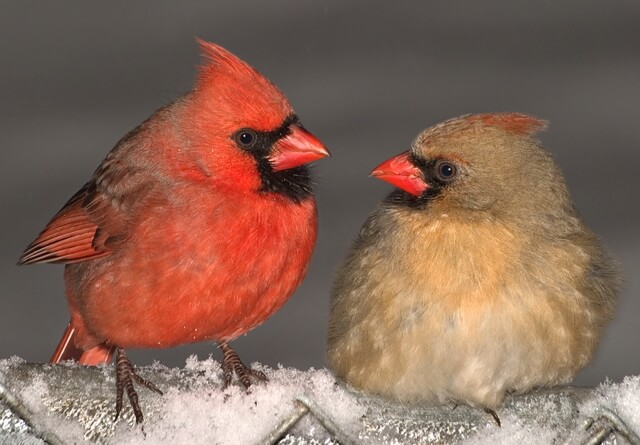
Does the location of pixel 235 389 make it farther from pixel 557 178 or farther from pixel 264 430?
pixel 557 178

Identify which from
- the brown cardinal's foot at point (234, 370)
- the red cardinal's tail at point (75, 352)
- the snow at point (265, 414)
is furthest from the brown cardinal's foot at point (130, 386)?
the red cardinal's tail at point (75, 352)

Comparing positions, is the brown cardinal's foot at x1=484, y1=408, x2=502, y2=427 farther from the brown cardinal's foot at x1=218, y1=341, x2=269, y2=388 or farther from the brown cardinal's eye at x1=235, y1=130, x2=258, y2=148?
the brown cardinal's eye at x1=235, y1=130, x2=258, y2=148

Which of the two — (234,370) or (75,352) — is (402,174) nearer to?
(234,370)

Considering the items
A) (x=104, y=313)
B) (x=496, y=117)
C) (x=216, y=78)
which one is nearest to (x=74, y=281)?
(x=104, y=313)

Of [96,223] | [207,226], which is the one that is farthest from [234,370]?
[96,223]

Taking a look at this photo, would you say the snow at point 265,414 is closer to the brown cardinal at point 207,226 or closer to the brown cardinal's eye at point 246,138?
the brown cardinal at point 207,226
